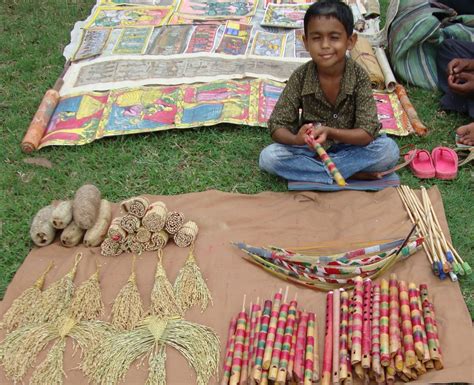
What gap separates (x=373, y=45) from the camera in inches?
201

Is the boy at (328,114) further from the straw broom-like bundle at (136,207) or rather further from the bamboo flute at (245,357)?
the bamboo flute at (245,357)

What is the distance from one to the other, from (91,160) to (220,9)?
2.67 m

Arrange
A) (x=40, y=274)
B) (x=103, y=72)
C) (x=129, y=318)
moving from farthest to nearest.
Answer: (x=103, y=72)
(x=40, y=274)
(x=129, y=318)

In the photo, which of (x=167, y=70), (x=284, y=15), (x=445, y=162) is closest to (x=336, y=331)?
(x=445, y=162)

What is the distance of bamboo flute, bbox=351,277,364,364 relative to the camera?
2383 mm

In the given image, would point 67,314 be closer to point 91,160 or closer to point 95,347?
point 95,347

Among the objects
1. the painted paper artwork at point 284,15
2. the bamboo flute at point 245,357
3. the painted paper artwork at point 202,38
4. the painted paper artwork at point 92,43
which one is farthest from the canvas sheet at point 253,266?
the painted paper artwork at point 284,15

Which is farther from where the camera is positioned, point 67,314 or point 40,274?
point 40,274

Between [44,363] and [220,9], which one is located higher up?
[220,9]

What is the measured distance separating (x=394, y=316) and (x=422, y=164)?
1.63 m

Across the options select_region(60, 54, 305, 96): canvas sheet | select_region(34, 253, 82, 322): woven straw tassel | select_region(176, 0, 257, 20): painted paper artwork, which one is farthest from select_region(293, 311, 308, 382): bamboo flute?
select_region(176, 0, 257, 20): painted paper artwork

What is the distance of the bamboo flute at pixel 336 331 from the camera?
7.88 ft

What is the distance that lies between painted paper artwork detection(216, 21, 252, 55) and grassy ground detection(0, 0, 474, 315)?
1.18m

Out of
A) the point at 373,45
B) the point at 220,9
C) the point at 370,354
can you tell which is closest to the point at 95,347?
the point at 370,354
